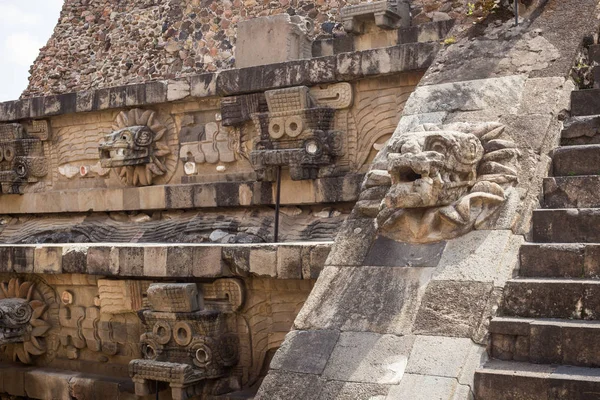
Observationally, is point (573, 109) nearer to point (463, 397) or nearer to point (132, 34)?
point (463, 397)

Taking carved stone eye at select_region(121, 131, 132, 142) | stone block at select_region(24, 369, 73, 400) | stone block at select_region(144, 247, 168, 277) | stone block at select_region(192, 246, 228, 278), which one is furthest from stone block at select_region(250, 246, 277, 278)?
carved stone eye at select_region(121, 131, 132, 142)

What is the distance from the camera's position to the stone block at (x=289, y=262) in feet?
21.5

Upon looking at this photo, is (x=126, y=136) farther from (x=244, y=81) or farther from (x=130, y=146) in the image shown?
(x=244, y=81)

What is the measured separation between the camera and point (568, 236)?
16.9 ft

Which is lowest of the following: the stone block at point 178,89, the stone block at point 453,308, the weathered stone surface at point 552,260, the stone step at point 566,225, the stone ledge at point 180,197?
the stone block at point 453,308

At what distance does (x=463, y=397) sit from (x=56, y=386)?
194 inches

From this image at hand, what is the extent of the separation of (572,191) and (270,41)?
570cm

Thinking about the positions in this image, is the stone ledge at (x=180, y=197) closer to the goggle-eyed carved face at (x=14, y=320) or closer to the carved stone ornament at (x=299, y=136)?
the carved stone ornament at (x=299, y=136)

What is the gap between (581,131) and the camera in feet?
19.2

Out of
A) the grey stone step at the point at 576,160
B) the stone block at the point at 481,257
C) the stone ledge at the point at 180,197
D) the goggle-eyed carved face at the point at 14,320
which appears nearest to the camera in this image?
the stone block at the point at 481,257

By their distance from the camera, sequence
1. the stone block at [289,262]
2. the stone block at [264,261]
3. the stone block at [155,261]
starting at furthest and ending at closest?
the stone block at [155,261] < the stone block at [264,261] < the stone block at [289,262]

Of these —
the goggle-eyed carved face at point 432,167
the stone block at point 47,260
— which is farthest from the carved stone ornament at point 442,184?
the stone block at point 47,260

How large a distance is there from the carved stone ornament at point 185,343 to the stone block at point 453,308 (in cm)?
251

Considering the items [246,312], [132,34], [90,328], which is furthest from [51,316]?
[132,34]
